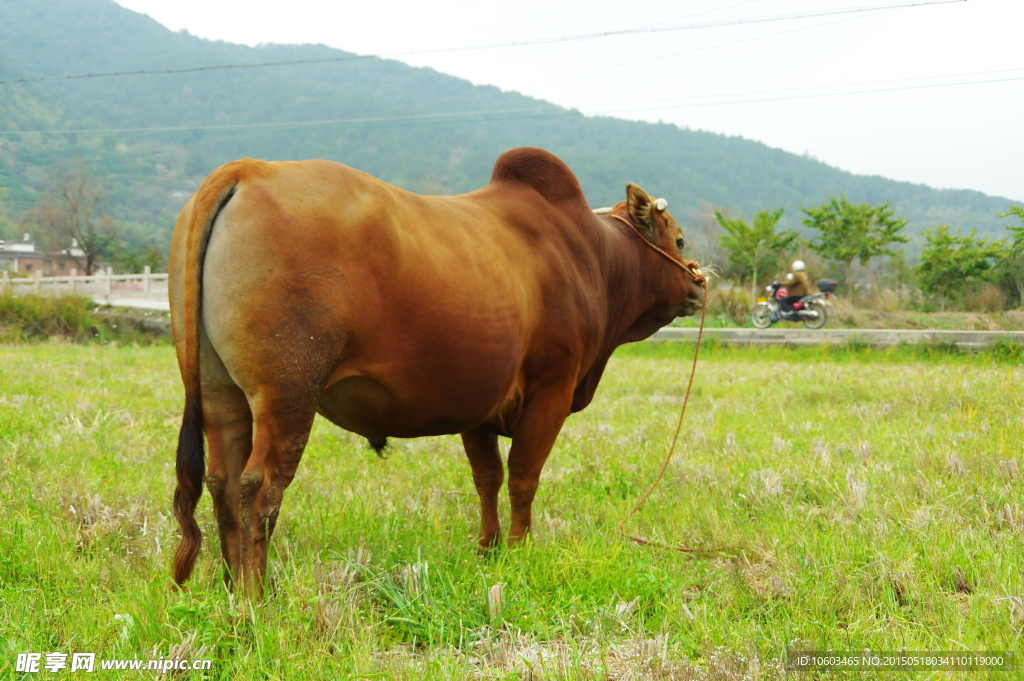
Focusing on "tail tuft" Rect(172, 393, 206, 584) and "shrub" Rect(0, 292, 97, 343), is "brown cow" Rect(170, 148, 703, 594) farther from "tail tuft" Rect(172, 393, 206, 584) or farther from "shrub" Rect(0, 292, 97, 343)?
"shrub" Rect(0, 292, 97, 343)

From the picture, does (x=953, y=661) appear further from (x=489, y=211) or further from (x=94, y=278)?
(x=94, y=278)

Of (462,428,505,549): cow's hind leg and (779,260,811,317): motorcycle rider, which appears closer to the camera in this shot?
(462,428,505,549): cow's hind leg

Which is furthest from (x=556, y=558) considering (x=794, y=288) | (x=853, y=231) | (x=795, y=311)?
(x=853, y=231)

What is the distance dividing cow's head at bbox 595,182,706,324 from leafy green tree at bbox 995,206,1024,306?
19.6m

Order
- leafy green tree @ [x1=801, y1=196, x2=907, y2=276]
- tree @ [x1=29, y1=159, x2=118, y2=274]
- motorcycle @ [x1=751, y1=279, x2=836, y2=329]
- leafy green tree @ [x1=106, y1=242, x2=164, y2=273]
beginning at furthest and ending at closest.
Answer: tree @ [x1=29, y1=159, x2=118, y2=274]
leafy green tree @ [x1=106, y1=242, x2=164, y2=273]
leafy green tree @ [x1=801, y1=196, x2=907, y2=276]
motorcycle @ [x1=751, y1=279, x2=836, y2=329]

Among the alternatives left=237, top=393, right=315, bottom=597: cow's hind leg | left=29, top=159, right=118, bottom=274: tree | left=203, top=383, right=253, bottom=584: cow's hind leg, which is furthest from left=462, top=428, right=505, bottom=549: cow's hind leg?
left=29, top=159, right=118, bottom=274: tree

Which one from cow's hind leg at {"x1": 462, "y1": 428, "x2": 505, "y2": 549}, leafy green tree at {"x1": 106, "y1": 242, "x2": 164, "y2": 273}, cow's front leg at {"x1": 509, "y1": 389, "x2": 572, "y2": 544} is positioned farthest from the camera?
leafy green tree at {"x1": 106, "y1": 242, "x2": 164, "y2": 273}

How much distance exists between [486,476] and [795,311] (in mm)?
19981

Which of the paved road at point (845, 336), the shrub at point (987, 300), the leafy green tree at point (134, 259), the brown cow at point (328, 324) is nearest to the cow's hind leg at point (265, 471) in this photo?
the brown cow at point (328, 324)

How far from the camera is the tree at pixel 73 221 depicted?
5419cm

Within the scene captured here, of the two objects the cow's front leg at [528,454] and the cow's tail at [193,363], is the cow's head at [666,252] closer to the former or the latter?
the cow's front leg at [528,454]

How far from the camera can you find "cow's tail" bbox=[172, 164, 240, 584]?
9.56 ft

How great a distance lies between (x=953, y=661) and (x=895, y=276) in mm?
40411

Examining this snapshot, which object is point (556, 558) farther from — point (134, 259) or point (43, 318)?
point (134, 259)
